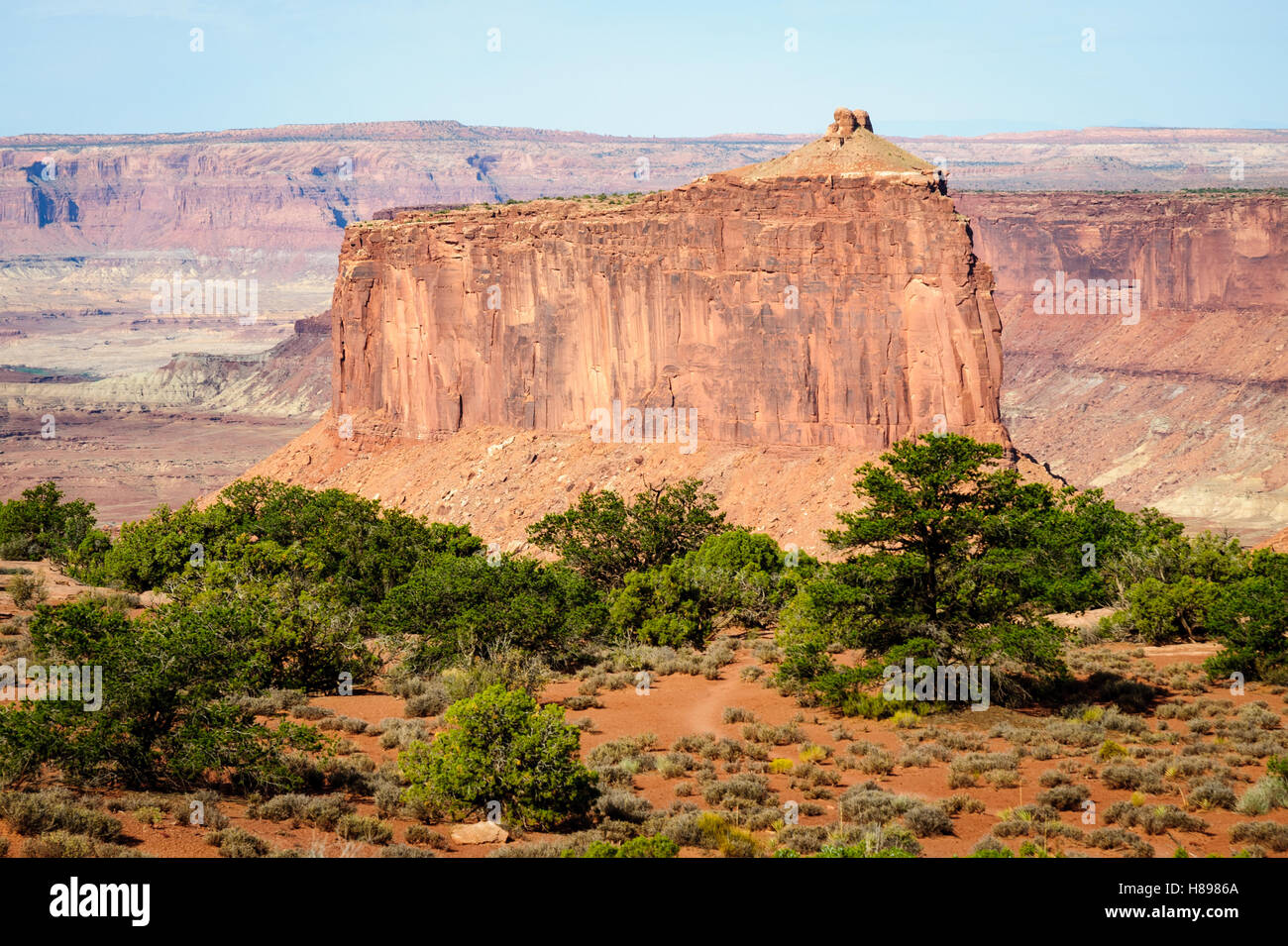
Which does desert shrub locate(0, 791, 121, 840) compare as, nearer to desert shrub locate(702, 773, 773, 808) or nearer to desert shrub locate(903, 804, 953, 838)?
desert shrub locate(702, 773, 773, 808)

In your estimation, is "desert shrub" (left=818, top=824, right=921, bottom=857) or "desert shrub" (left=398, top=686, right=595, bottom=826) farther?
"desert shrub" (left=398, top=686, right=595, bottom=826)

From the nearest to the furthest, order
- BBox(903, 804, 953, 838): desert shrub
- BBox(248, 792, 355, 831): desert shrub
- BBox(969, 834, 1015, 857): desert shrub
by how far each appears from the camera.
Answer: BBox(969, 834, 1015, 857): desert shrub → BBox(248, 792, 355, 831): desert shrub → BBox(903, 804, 953, 838): desert shrub

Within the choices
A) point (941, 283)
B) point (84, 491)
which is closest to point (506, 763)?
point (941, 283)

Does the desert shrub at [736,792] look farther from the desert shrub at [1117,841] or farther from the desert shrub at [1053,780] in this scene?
the desert shrub at [1117,841]

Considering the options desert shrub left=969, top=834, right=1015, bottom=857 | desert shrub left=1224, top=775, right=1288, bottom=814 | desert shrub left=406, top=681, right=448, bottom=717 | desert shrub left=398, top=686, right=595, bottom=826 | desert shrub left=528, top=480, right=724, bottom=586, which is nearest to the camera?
desert shrub left=969, top=834, right=1015, bottom=857

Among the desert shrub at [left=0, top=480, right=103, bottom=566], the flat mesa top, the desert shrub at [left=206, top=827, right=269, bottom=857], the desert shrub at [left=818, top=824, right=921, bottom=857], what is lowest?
the desert shrub at [left=0, top=480, right=103, bottom=566]

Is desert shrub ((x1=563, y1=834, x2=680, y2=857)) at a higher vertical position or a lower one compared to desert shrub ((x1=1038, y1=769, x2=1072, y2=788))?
higher

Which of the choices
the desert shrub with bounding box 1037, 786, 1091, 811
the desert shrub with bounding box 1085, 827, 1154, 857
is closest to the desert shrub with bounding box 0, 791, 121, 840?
the desert shrub with bounding box 1085, 827, 1154, 857
